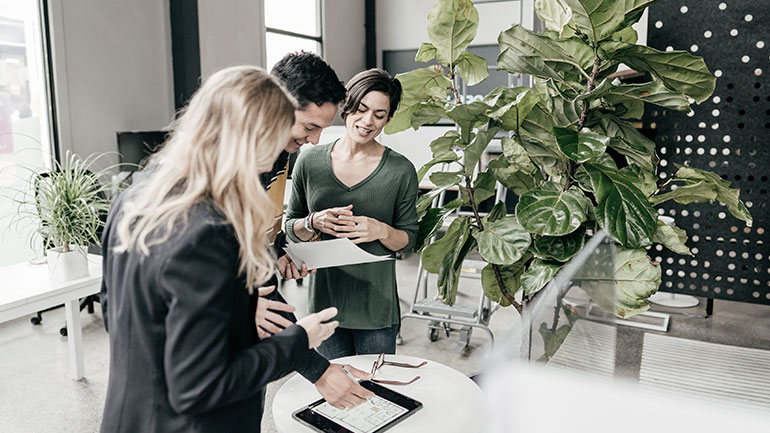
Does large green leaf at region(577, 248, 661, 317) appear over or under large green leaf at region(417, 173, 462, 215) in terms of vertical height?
under

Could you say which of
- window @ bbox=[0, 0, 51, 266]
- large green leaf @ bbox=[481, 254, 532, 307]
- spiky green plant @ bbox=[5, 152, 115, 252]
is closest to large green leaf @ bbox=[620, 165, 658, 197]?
large green leaf @ bbox=[481, 254, 532, 307]

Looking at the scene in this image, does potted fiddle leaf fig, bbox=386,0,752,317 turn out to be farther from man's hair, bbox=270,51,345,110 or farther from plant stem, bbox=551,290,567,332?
plant stem, bbox=551,290,567,332

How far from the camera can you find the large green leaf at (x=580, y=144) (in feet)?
4.44

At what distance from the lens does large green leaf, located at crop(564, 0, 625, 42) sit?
4.58 ft

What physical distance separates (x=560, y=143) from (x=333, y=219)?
68cm

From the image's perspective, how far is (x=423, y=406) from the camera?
1440 millimetres

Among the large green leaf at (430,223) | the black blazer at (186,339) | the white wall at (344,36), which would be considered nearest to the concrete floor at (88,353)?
the large green leaf at (430,223)

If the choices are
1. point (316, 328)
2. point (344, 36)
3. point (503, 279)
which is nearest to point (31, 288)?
point (503, 279)

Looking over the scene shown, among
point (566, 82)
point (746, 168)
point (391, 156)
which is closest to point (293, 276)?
point (391, 156)

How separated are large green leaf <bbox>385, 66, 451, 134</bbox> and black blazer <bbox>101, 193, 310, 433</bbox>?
1.07 m

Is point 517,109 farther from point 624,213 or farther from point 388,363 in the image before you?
point 388,363

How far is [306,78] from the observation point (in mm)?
1512

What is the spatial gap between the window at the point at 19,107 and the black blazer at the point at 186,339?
149 inches

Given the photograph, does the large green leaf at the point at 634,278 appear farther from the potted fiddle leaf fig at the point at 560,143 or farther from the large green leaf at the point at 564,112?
the large green leaf at the point at 564,112
